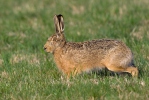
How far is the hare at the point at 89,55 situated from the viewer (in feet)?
23.6

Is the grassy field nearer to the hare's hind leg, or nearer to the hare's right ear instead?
the hare's hind leg

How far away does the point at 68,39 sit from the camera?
409 inches

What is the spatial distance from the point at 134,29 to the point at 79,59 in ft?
11.8

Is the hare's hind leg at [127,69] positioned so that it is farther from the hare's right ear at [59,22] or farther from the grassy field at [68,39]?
the hare's right ear at [59,22]

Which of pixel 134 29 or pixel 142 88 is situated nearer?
pixel 142 88

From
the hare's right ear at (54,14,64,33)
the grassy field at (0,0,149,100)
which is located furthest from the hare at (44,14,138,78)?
the grassy field at (0,0,149,100)

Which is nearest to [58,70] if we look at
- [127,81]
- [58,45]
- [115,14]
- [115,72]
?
[58,45]

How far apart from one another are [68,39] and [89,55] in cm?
297

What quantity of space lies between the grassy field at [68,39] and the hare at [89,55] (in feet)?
0.55

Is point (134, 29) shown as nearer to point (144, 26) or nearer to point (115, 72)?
point (144, 26)

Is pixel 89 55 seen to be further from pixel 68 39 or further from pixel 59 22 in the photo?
pixel 68 39

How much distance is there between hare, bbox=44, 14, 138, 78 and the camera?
7.20 metres

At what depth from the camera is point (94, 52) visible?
24.4 ft

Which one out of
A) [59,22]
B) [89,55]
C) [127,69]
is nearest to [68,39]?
[59,22]
